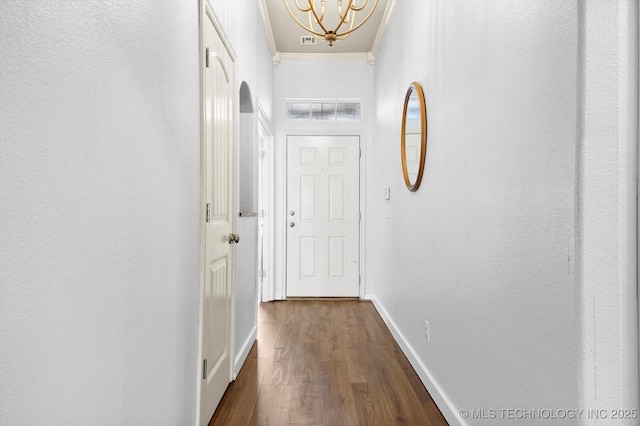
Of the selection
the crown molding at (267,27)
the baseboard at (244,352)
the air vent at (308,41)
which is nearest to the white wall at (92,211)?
the baseboard at (244,352)

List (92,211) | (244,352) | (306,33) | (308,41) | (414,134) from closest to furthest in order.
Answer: (92,211) < (414,134) < (244,352) < (306,33) < (308,41)

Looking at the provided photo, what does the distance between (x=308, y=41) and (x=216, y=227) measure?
9.99 ft


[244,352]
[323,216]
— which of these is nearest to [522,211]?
[244,352]

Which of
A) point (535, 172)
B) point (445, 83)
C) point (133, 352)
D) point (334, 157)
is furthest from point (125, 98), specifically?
point (334, 157)

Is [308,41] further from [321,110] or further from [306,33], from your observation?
[321,110]

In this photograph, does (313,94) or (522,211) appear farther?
(313,94)

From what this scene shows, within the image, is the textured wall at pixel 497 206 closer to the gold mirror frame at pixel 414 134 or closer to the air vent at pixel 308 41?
the gold mirror frame at pixel 414 134

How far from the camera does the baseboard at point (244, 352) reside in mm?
2586

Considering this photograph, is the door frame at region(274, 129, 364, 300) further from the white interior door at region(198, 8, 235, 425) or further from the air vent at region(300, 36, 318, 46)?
the white interior door at region(198, 8, 235, 425)

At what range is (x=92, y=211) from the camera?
965 millimetres

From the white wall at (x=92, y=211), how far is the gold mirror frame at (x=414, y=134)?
1.46 meters

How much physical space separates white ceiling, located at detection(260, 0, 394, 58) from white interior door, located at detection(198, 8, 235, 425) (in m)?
1.65

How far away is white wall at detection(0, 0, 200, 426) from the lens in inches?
28.6

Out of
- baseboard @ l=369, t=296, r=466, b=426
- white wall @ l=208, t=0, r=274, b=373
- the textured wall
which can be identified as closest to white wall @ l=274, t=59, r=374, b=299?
white wall @ l=208, t=0, r=274, b=373
